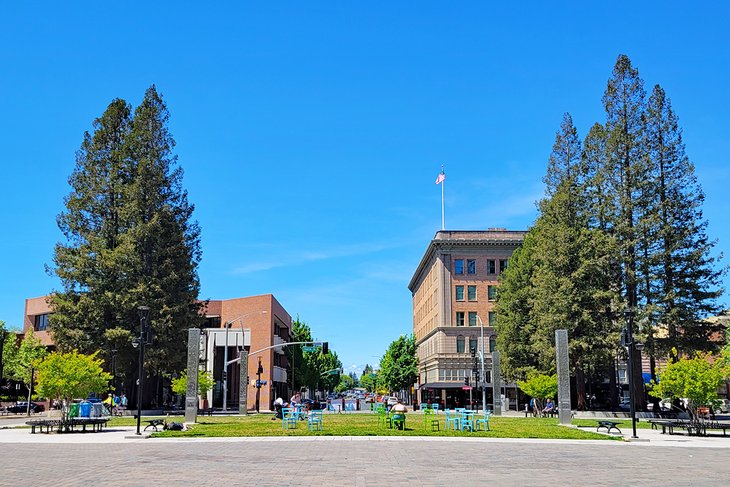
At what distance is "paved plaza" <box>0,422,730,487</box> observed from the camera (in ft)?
47.6

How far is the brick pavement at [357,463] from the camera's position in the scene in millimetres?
14469

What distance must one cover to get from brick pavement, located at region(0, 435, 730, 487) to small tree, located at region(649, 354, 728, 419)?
21.5 ft

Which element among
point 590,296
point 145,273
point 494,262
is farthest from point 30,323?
point 590,296

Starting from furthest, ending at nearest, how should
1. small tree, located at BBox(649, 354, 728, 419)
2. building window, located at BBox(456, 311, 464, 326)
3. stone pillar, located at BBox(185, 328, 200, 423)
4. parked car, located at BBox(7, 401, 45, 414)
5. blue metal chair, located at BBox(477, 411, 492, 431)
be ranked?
1. building window, located at BBox(456, 311, 464, 326)
2. parked car, located at BBox(7, 401, 45, 414)
3. stone pillar, located at BBox(185, 328, 200, 423)
4. blue metal chair, located at BBox(477, 411, 492, 431)
5. small tree, located at BBox(649, 354, 728, 419)

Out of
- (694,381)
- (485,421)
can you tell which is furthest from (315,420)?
(694,381)

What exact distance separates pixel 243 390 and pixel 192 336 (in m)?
15.5

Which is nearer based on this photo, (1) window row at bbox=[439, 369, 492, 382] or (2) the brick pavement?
(2) the brick pavement

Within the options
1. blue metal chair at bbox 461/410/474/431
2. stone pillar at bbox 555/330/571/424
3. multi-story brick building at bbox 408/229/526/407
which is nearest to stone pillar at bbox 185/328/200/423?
blue metal chair at bbox 461/410/474/431

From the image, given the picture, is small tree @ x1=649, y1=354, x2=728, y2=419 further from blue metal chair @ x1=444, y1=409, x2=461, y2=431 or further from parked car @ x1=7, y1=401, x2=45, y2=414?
parked car @ x1=7, y1=401, x2=45, y2=414

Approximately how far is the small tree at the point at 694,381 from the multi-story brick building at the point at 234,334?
54.3 m

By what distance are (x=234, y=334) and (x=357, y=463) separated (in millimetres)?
66717

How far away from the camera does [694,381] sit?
30.1 meters

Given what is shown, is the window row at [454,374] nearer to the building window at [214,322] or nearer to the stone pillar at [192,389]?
the building window at [214,322]

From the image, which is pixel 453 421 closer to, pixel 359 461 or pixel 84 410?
pixel 359 461
